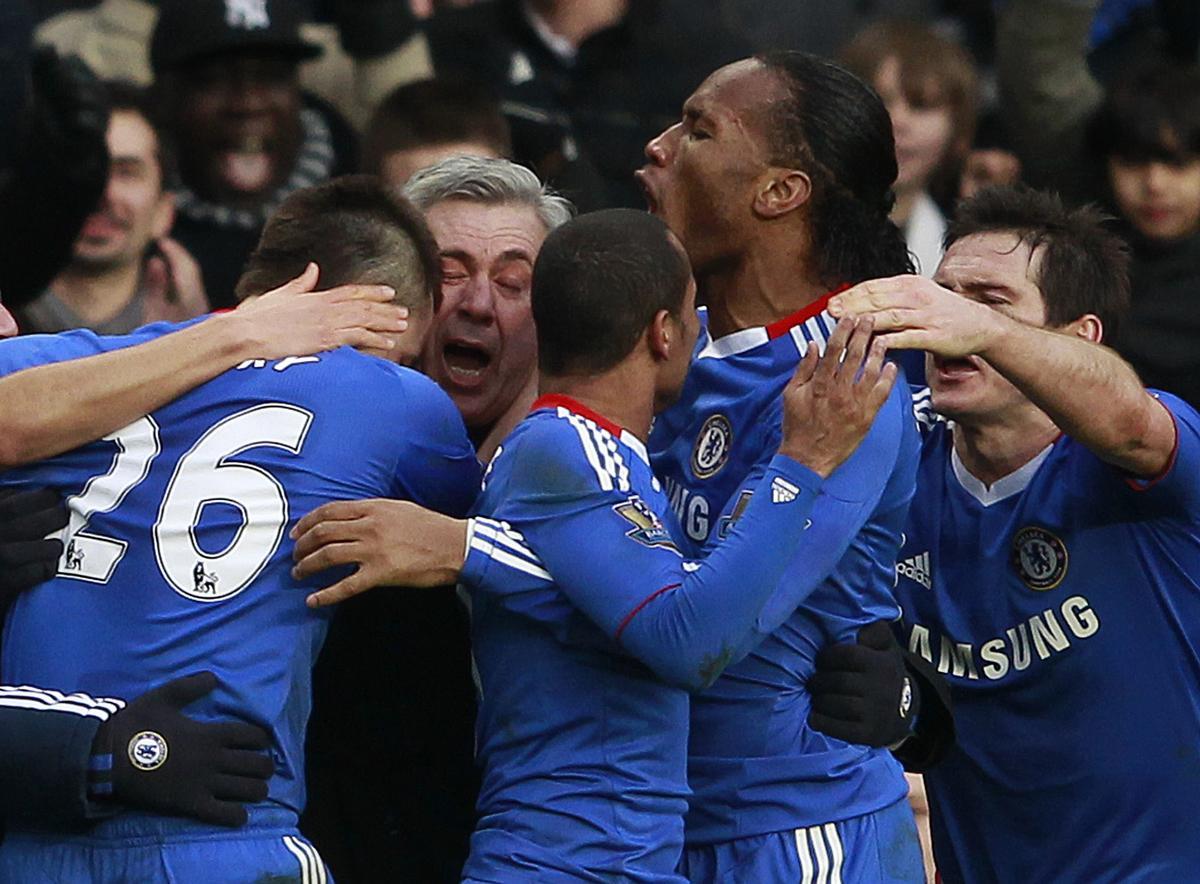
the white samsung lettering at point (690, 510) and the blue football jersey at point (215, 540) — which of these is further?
the white samsung lettering at point (690, 510)

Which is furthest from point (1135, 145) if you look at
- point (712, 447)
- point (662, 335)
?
point (662, 335)

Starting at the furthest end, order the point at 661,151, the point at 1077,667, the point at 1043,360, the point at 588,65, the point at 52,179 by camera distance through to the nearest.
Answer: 1. the point at 588,65
2. the point at 52,179
3. the point at 1077,667
4. the point at 661,151
5. the point at 1043,360

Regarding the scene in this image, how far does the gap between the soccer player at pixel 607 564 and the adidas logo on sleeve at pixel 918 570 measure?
3.32 feet

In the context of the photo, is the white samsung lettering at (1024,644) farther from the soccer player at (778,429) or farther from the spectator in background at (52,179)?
the spectator in background at (52,179)

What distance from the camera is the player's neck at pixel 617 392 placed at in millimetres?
3779

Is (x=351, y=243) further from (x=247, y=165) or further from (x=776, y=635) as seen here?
(x=247, y=165)

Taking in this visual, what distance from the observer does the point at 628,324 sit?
3.75 m

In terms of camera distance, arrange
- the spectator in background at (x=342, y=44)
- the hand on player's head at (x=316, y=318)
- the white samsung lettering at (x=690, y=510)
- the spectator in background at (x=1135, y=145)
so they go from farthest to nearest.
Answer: the spectator in background at (x=342, y=44)
the spectator in background at (x=1135, y=145)
the white samsung lettering at (x=690, y=510)
the hand on player's head at (x=316, y=318)

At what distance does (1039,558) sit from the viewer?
459 centimetres

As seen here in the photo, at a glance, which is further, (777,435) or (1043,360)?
(1043,360)

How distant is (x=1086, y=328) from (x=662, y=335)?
135 cm

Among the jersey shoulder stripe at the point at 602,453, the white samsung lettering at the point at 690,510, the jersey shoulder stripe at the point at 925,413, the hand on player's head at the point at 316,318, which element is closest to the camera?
the jersey shoulder stripe at the point at 602,453

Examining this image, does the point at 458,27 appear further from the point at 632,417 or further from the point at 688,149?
the point at 632,417

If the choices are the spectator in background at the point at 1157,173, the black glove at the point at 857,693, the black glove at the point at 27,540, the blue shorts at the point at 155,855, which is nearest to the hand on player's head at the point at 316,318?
the black glove at the point at 27,540
